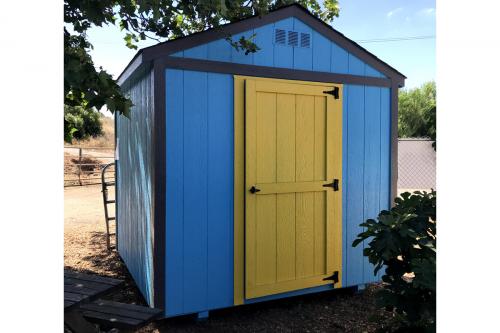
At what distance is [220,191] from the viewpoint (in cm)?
383

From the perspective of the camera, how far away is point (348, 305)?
4352mm

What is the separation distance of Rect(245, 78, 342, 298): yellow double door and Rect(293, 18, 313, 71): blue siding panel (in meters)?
0.18

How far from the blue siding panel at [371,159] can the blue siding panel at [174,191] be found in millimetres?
2045

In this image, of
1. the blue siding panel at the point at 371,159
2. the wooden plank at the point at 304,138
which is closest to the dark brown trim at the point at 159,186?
the wooden plank at the point at 304,138

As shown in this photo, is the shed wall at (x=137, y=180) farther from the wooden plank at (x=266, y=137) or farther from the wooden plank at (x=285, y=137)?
the wooden plank at (x=285, y=137)

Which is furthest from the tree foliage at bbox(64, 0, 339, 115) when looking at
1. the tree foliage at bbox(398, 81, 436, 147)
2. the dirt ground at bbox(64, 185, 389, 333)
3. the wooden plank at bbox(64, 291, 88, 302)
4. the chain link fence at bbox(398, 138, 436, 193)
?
the tree foliage at bbox(398, 81, 436, 147)

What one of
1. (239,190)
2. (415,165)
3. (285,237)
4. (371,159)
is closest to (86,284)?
(239,190)

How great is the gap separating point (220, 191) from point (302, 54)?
1568mm

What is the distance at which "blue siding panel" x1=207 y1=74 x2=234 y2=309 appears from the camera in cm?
377

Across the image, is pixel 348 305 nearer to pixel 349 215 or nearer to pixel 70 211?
pixel 349 215

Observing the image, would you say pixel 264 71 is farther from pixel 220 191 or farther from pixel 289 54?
pixel 220 191

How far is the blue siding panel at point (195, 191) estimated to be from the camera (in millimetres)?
3670
